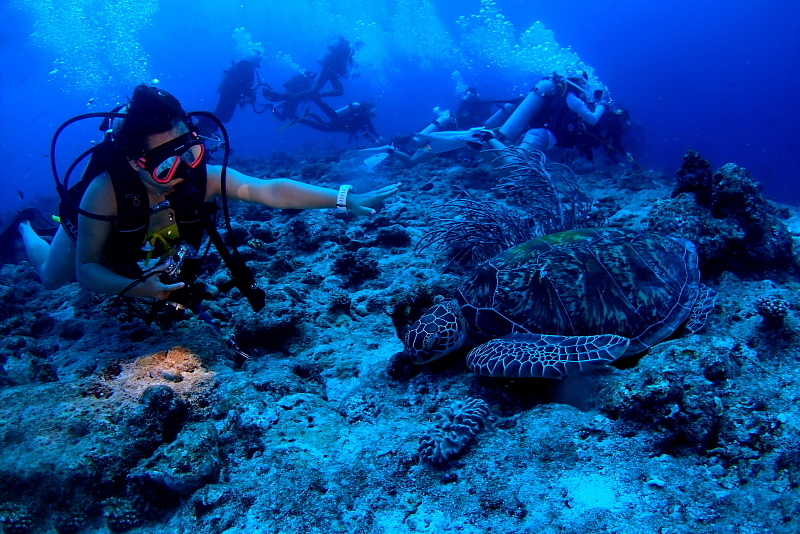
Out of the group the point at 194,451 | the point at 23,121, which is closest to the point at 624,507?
the point at 194,451

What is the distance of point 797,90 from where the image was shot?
66.8m

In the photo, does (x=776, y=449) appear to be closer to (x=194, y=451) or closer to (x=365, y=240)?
(x=194, y=451)

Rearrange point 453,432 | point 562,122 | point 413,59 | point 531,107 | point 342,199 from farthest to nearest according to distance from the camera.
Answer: point 413,59 < point 531,107 < point 562,122 < point 342,199 < point 453,432

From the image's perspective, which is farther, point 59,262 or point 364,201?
point 59,262

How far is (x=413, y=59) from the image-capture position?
71062 mm

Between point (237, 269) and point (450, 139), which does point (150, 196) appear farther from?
point (450, 139)

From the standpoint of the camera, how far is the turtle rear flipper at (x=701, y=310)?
2.33 m

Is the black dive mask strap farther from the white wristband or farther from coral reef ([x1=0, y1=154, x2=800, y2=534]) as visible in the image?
the white wristband

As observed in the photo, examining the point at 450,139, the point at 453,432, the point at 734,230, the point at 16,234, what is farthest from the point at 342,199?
the point at 16,234

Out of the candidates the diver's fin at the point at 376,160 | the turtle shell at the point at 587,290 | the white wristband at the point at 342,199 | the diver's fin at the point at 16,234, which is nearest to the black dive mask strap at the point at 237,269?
the white wristband at the point at 342,199

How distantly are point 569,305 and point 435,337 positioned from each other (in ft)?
2.93

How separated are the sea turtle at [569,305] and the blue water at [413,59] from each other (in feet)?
131

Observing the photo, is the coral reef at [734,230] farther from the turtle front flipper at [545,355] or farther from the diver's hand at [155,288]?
the diver's hand at [155,288]

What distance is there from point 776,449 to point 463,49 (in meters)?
71.5
